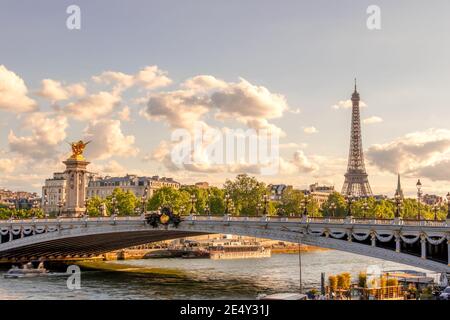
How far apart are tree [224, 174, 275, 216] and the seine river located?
28.8 metres

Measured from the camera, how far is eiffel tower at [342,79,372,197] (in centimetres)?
14638

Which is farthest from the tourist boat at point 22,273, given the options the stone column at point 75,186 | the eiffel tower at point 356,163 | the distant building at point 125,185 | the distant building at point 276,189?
the distant building at point 276,189

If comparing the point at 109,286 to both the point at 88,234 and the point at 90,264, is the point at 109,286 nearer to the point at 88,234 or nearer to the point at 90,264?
the point at 88,234

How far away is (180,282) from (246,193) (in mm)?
49040

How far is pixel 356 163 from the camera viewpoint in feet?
489

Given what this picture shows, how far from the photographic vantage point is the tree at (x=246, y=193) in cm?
10062

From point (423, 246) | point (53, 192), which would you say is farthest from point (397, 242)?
point (53, 192)

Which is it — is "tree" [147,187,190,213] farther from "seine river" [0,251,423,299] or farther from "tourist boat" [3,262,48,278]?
"tourist boat" [3,262,48,278]

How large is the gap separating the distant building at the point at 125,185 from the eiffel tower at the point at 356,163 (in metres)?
44.2

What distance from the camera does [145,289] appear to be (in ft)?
162

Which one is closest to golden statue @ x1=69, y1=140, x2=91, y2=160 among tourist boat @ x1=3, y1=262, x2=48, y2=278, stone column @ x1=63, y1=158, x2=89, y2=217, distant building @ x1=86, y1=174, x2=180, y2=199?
stone column @ x1=63, y1=158, x2=89, y2=217
